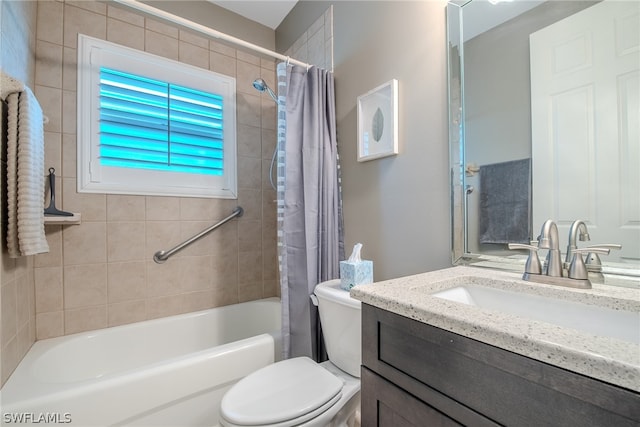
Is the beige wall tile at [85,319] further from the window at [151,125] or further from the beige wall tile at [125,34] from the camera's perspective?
the beige wall tile at [125,34]

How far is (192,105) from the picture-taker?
6.32 feet

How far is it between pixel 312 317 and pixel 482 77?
1324 millimetres

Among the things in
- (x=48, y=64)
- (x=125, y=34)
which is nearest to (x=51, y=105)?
(x=48, y=64)

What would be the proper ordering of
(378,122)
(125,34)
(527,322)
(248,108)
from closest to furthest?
(527,322), (378,122), (125,34), (248,108)

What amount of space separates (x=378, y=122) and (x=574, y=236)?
0.93m

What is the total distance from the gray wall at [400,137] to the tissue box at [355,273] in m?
0.19

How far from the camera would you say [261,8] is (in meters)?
2.07

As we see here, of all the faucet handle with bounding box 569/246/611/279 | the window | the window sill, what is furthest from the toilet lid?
the window

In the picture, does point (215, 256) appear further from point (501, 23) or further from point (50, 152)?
point (501, 23)

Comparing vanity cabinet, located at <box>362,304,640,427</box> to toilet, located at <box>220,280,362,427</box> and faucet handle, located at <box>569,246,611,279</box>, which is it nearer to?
toilet, located at <box>220,280,362,427</box>

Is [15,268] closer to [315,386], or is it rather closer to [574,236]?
[315,386]

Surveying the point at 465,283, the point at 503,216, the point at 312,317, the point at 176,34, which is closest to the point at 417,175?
the point at 503,216

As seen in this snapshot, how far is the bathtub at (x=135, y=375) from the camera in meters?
0.99

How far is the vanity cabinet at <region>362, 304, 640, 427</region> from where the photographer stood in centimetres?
37
